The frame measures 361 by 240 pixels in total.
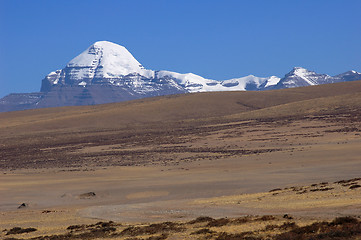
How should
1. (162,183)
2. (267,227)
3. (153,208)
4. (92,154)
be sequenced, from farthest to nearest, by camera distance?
(92,154), (162,183), (153,208), (267,227)

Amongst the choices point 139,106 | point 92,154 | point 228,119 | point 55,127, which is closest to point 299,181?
point 92,154

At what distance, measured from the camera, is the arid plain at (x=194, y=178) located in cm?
2600

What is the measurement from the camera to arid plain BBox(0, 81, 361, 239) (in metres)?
26.0

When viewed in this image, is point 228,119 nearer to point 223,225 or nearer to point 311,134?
point 311,134

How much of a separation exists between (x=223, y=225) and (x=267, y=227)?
7.64 feet

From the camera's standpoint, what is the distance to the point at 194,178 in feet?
162

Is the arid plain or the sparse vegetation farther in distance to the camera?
the sparse vegetation

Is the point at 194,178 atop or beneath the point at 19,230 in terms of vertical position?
beneath

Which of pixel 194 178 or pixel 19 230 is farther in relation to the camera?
pixel 194 178

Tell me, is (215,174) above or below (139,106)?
below

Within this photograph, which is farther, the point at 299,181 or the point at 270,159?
the point at 270,159

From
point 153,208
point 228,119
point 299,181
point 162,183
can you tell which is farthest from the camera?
point 228,119

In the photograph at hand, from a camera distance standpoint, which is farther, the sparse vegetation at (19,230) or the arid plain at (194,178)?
the sparse vegetation at (19,230)

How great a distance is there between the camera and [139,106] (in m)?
164
